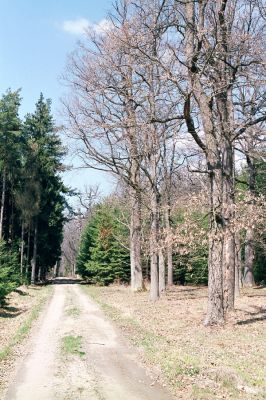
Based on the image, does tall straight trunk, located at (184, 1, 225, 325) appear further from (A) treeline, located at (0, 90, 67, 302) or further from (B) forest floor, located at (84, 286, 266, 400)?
(A) treeline, located at (0, 90, 67, 302)

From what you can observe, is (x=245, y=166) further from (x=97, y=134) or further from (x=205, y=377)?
(x=205, y=377)

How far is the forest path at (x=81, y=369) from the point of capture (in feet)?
23.6

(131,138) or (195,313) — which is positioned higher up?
(131,138)

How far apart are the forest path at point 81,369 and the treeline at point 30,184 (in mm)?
25768

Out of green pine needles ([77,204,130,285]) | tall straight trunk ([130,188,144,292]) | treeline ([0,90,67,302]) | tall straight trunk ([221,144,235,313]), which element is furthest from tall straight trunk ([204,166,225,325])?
green pine needles ([77,204,130,285])

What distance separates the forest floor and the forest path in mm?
449

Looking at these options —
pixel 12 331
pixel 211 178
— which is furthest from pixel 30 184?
pixel 211 178

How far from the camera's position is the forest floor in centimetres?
740

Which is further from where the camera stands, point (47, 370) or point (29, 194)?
point (29, 194)

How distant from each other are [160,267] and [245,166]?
35.8 feet

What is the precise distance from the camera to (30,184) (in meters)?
40.9

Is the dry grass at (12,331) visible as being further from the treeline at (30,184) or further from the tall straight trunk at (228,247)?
the treeline at (30,184)

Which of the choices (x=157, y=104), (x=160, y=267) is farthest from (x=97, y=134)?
(x=160, y=267)

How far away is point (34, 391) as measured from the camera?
287 inches
